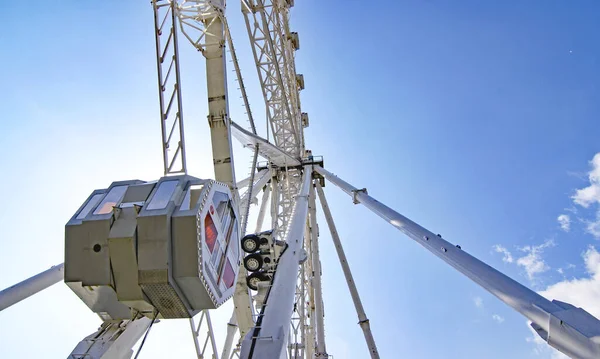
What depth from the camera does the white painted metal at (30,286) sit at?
23.4ft

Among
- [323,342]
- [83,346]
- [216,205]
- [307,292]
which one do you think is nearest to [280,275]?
[216,205]

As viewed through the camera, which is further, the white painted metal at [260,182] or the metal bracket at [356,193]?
the white painted metal at [260,182]

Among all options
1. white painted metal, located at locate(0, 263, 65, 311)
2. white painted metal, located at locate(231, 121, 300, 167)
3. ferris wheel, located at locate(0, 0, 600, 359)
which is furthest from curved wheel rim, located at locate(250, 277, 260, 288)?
white painted metal, located at locate(231, 121, 300, 167)

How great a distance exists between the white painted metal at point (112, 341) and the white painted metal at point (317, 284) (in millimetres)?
10708

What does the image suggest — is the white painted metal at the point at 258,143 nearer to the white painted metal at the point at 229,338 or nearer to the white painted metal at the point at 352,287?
the white painted metal at the point at 352,287

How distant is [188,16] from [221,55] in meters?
1.44

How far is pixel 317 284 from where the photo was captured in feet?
62.2

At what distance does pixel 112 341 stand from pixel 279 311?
3.05 m

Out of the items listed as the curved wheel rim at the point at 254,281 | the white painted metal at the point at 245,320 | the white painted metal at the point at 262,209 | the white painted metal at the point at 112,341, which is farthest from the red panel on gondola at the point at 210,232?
the white painted metal at the point at 262,209

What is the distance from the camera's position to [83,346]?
691cm

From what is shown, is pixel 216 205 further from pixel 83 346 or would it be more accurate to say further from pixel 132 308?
pixel 83 346

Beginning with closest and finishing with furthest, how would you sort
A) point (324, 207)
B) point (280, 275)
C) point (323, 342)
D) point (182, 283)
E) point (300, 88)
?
point (182, 283)
point (280, 275)
point (323, 342)
point (324, 207)
point (300, 88)

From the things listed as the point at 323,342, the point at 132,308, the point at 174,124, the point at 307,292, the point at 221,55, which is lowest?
the point at 323,342

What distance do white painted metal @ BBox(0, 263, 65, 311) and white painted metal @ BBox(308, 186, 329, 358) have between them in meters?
11.5
